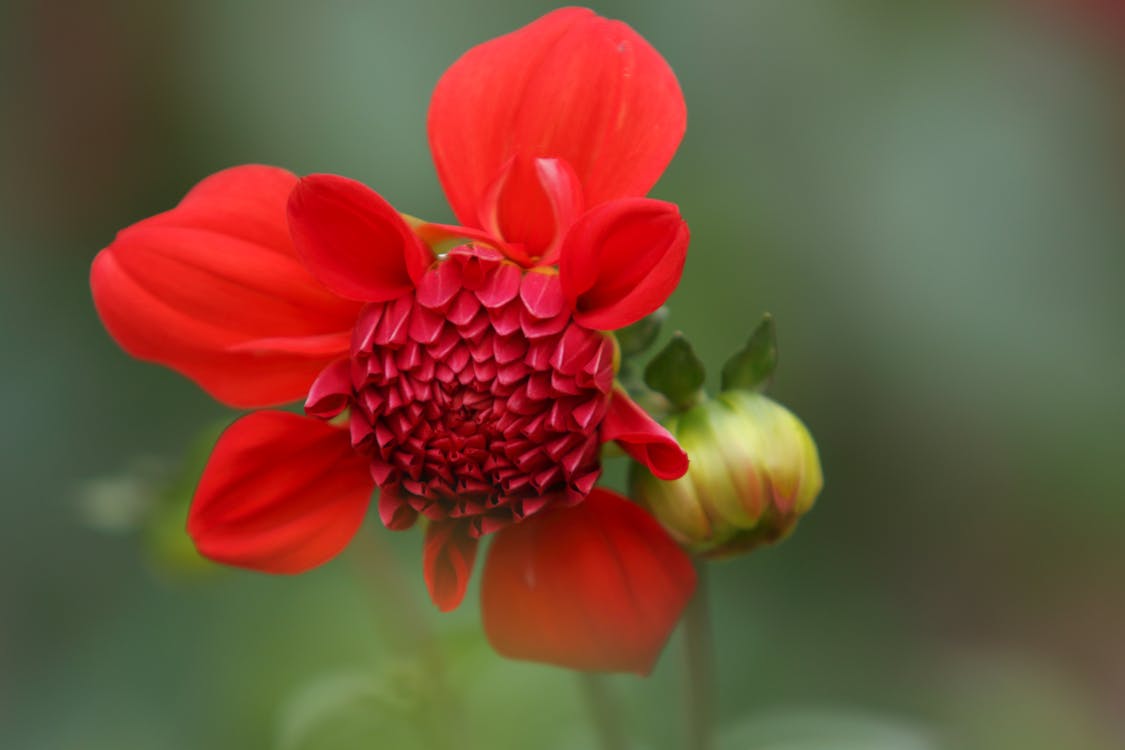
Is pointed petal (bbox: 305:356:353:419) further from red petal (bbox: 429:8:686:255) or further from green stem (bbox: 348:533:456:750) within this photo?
green stem (bbox: 348:533:456:750)

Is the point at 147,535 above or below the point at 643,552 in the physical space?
below

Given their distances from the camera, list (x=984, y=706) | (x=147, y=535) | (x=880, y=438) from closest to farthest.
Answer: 1. (x=147, y=535)
2. (x=984, y=706)
3. (x=880, y=438)

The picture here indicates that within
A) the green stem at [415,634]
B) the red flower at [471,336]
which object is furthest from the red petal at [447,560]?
the green stem at [415,634]

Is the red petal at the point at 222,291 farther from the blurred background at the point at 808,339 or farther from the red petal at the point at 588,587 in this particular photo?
the blurred background at the point at 808,339

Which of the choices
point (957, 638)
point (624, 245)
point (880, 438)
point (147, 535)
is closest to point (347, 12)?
point (147, 535)

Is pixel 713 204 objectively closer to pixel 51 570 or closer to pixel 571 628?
pixel 571 628

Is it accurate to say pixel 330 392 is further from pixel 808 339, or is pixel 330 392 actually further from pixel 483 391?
pixel 808 339

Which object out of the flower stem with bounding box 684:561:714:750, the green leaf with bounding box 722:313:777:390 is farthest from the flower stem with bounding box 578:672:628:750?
the green leaf with bounding box 722:313:777:390

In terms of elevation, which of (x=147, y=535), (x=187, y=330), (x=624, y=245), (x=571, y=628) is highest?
(x=624, y=245)
